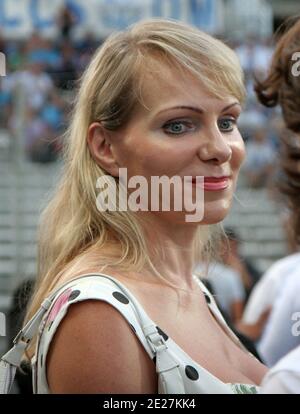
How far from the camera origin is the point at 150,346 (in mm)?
1572

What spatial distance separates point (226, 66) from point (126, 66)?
216mm

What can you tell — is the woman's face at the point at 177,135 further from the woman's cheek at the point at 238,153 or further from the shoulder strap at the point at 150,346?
the shoulder strap at the point at 150,346

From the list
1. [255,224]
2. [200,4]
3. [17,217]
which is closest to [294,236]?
[17,217]

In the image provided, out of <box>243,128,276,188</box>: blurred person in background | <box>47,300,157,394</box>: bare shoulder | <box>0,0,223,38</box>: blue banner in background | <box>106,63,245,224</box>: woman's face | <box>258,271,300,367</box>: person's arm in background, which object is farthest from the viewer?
<box>243,128,276,188</box>: blurred person in background

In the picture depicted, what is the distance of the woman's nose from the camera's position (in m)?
1.73

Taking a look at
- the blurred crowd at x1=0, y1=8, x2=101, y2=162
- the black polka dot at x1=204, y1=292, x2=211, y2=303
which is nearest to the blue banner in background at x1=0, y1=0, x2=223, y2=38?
the blurred crowd at x1=0, y1=8, x2=101, y2=162

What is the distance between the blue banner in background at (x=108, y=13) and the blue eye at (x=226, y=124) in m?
5.00

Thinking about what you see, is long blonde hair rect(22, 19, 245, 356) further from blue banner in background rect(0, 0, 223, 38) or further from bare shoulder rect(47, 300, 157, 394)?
blue banner in background rect(0, 0, 223, 38)

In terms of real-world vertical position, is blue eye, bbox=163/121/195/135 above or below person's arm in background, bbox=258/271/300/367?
above

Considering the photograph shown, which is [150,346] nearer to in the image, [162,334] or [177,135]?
[162,334]

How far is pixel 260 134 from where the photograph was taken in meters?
8.33

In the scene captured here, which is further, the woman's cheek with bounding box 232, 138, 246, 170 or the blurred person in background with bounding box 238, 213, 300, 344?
the blurred person in background with bounding box 238, 213, 300, 344
